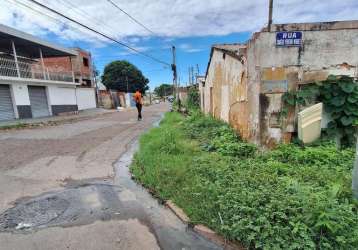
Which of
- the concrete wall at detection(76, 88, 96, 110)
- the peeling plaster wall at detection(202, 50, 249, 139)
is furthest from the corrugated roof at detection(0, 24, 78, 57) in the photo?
the peeling plaster wall at detection(202, 50, 249, 139)

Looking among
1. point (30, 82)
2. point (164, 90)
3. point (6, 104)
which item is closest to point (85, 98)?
point (30, 82)

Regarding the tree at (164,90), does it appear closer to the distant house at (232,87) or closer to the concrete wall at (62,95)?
the concrete wall at (62,95)

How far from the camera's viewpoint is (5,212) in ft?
10.8

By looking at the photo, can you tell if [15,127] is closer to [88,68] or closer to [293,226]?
[293,226]

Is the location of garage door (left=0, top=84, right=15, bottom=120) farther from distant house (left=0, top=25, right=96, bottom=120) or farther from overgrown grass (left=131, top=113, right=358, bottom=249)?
overgrown grass (left=131, top=113, right=358, bottom=249)

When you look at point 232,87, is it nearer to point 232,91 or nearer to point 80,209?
point 232,91

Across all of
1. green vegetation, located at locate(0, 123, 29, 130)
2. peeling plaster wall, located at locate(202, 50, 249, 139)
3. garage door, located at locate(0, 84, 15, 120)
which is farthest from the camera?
garage door, located at locate(0, 84, 15, 120)

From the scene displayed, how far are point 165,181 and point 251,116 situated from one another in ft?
8.99

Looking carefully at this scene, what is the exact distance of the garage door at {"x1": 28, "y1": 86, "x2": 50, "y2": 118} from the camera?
17.7m

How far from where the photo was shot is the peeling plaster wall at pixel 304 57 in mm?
4867

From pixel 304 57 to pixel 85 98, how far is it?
24.9m

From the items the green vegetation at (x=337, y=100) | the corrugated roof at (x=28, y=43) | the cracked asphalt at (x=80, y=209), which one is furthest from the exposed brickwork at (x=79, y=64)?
the green vegetation at (x=337, y=100)

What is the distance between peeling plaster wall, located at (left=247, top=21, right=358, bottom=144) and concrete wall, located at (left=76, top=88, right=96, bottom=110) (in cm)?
2278

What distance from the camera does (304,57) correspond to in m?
4.98
